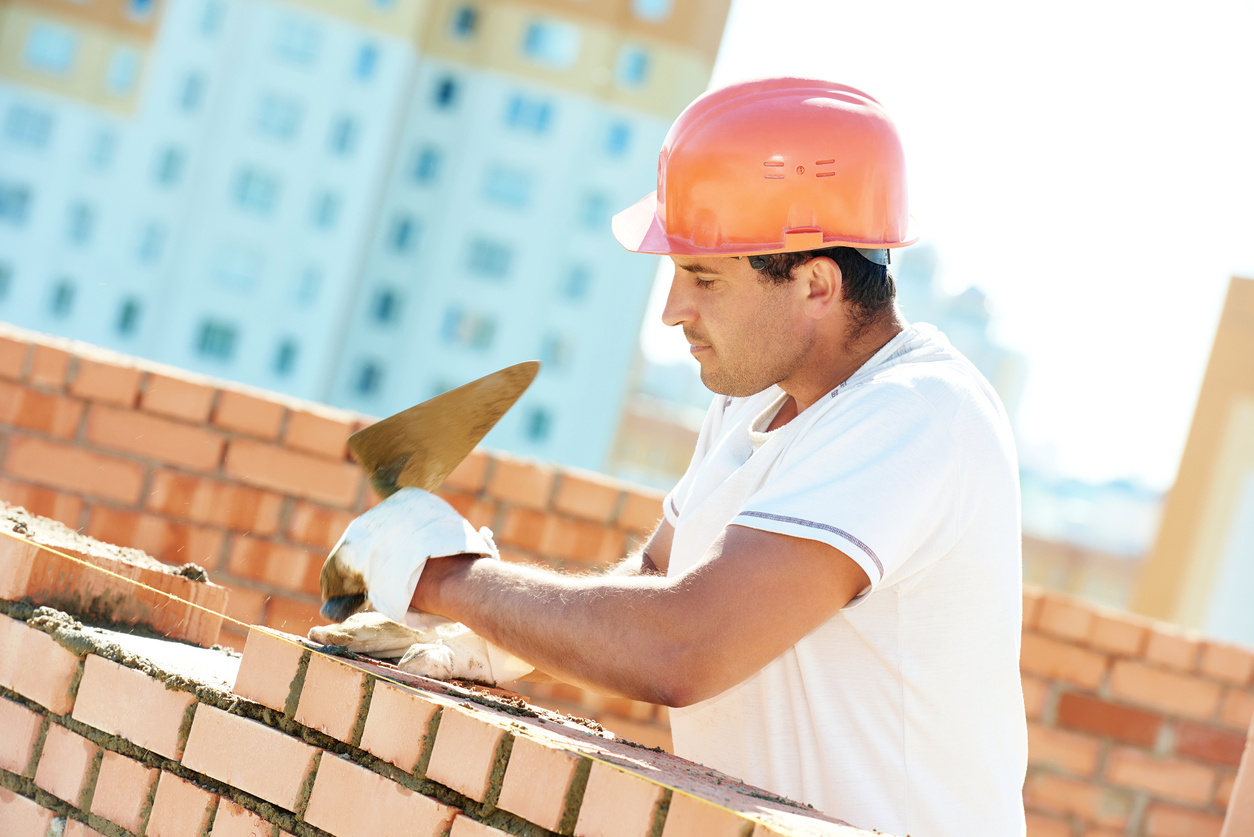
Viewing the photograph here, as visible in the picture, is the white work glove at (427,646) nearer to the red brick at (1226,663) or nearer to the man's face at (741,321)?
the man's face at (741,321)

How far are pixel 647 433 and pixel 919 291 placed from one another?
30653 mm

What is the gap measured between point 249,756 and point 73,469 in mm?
2285

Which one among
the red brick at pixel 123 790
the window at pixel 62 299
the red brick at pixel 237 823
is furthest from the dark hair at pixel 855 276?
the window at pixel 62 299

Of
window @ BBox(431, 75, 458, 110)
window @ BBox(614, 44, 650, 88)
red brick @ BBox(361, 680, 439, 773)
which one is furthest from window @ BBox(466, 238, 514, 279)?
red brick @ BBox(361, 680, 439, 773)

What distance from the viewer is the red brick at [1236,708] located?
3945 millimetres

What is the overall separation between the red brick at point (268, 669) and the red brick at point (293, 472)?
198 cm

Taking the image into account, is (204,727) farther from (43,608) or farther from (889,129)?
(889,129)

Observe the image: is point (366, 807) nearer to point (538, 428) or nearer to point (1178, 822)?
Result: point (1178, 822)

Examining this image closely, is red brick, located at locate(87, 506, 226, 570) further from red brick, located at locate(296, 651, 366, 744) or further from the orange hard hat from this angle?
the orange hard hat

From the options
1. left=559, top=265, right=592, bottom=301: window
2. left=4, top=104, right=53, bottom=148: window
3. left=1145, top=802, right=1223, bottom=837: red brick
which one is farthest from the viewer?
left=4, top=104, right=53, bottom=148: window

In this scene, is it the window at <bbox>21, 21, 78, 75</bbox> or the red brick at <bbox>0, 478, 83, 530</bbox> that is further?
the window at <bbox>21, 21, 78, 75</bbox>

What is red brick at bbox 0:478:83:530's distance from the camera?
11.2ft

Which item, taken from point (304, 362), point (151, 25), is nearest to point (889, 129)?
point (304, 362)

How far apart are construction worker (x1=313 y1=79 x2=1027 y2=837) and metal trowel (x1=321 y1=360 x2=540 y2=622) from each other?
12 cm
